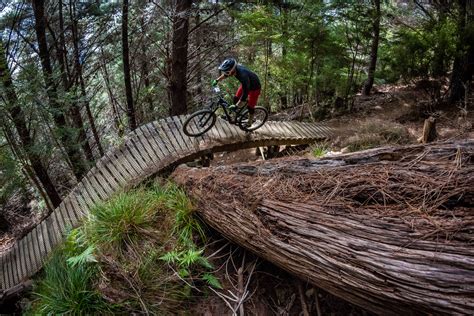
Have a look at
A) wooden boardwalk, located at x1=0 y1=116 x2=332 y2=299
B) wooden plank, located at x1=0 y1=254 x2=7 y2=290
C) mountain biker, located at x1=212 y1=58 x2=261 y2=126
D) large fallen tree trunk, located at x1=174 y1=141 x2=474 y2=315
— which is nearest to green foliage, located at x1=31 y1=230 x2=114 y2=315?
large fallen tree trunk, located at x1=174 y1=141 x2=474 y2=315

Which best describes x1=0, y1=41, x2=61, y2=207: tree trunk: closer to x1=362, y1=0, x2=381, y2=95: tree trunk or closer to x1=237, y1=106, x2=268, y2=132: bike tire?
x1=237, y1=106, x2=268, y2=132: bike tire

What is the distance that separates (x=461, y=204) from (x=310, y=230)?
1061 millimetres

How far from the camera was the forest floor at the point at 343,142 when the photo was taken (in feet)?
9.19

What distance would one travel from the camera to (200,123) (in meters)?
7.52

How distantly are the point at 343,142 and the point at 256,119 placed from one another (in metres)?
2.40

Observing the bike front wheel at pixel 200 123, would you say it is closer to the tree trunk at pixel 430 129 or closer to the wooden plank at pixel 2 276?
the tree trunk at pixel 430 129

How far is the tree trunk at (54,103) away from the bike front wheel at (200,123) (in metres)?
2.80

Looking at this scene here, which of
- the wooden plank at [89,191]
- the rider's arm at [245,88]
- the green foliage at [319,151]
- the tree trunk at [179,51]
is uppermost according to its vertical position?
the tree trunk at [179,51]

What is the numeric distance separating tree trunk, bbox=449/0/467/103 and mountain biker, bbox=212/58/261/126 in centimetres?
577

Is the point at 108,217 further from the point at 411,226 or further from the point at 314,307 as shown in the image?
the point at 411,226

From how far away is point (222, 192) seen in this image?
11.6ft

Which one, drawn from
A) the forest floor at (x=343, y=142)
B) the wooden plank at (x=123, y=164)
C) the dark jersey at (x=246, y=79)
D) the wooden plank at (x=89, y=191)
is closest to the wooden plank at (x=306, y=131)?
the forest floor at (x=343, y=142)

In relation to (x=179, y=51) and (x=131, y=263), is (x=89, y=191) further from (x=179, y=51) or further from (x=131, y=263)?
(x=179, y=51)

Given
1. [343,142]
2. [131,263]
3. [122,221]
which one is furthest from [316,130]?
[131,263]
